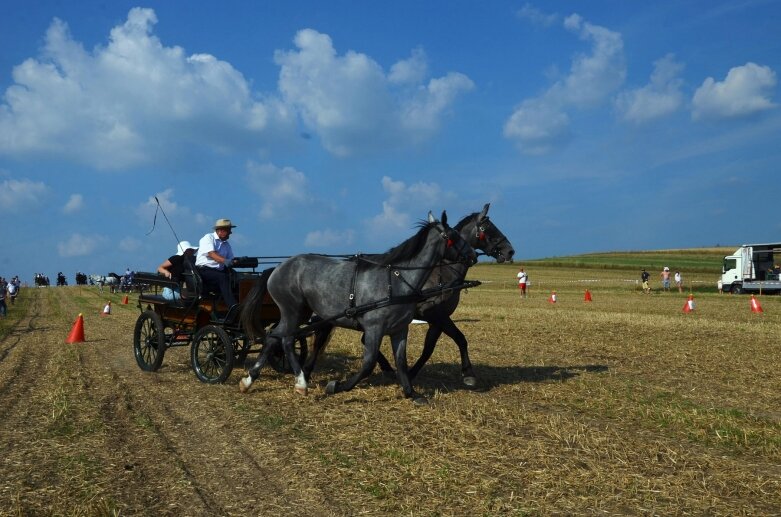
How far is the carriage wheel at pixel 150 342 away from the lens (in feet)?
34.7

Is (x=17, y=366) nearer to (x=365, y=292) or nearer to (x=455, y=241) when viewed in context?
(x=365, y=292)

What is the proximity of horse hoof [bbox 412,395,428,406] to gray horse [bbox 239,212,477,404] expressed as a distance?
0.01 m

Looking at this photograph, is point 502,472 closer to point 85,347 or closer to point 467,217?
point 467,217

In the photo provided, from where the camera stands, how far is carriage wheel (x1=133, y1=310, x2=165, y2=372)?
1056 cm

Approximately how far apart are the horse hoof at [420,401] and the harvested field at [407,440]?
0.49ft

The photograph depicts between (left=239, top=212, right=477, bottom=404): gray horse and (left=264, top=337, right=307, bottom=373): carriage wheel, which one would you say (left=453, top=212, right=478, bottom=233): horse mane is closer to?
(left=239, top=212, right=477, bottom=404): gray horse

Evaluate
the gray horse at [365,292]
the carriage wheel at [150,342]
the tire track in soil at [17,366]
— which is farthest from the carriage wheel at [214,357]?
the tire track in soil at [17,366]

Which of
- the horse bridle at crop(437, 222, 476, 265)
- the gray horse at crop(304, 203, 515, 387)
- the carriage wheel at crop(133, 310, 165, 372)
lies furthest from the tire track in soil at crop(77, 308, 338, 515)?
the horse bridle at crop(437, 222, 476, 265)

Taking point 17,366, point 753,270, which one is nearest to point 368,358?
point 17,366

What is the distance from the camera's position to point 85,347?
14680 millimetres

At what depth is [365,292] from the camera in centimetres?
839

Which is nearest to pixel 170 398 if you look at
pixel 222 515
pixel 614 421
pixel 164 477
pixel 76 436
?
pixel 76 436

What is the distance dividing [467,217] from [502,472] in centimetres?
444

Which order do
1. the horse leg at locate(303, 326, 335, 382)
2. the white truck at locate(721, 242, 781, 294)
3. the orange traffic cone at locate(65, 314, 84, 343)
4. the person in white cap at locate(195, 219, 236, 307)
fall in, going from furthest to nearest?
the white truck at locate(721, 242, 781, 294), the orange traffic cone at locate(65, 314, 84, 343), the person in white cap at locate(195, 219, 236, 307), the horse leg at locate(303, 326, 335, 382)
